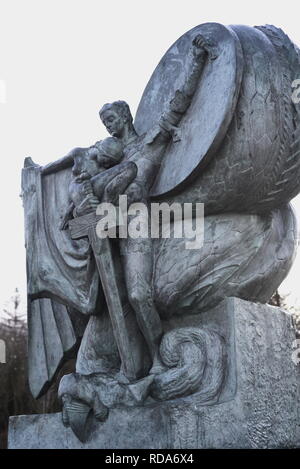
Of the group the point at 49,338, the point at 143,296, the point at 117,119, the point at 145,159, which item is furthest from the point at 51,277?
the point at 117,119

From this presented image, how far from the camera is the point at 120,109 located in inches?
196

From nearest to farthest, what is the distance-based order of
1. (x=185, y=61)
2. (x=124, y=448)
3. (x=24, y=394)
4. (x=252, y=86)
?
(x=124, y=448), (x=252, y=86), (x=185, y=61), (x=24, y=394)

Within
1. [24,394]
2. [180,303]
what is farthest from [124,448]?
[24,394]

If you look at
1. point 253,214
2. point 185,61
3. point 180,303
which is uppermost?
point 185,61

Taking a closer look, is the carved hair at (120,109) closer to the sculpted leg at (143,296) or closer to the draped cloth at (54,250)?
the draped cloth at (54,250)

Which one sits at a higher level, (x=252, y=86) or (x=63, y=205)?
(x=252, y=86)

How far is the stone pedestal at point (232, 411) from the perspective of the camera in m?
4.04

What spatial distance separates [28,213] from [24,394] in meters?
11.1

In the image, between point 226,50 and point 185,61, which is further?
point 185,61

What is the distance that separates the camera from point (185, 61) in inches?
195

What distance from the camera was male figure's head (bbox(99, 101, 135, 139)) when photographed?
4949 millimetres

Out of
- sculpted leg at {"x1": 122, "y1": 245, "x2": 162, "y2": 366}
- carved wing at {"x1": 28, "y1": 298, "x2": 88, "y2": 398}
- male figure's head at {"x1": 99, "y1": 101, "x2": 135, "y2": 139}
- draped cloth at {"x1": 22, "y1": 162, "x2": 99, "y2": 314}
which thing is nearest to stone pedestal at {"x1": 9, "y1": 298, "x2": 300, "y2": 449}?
sculpted leg at {"x1": 122, "y1": 245, "x2": 162, "y2": 366}

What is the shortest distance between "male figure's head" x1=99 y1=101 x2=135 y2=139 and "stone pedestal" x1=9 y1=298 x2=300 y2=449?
52.0 inches
